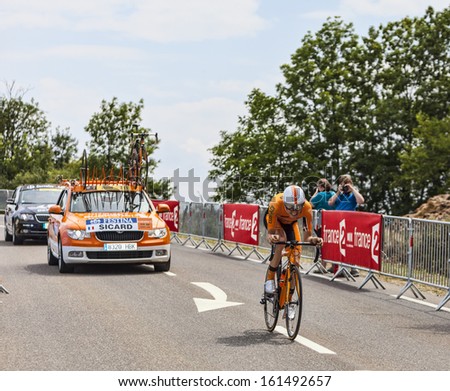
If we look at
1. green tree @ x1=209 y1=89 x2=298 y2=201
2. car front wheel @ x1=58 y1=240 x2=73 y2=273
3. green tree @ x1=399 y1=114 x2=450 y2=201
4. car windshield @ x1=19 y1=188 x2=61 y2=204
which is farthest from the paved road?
green tree @ x1=209 y1=89 x2=298 y2=201

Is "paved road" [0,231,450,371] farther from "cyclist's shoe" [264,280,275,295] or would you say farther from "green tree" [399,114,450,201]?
"green tree" [399,114,450,201]

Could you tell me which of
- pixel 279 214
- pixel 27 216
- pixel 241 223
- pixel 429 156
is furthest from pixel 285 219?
pixel 429 156

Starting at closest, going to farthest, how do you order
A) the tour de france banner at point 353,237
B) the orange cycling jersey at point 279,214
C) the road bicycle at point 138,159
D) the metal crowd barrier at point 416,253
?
the orange cycling jersey at point 279,214
the metal crowd barrier at point 416,253
the tour de france banner at point 353,237
the road bicycle at point 138,159

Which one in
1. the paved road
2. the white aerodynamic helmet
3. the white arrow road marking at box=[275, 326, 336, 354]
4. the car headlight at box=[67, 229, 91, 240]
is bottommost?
the paved road

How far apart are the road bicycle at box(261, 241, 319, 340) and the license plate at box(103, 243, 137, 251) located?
247 inches

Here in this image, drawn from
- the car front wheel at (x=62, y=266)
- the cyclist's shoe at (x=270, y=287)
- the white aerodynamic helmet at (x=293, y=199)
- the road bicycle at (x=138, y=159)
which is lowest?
the car front wheel at (x=62, y=266)

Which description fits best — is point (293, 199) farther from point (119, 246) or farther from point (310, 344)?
point (119, 246)

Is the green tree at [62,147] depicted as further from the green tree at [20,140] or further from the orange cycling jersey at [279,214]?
the orange cycling jersey at [279,214]

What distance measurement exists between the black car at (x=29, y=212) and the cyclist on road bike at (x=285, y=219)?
50.7 feet

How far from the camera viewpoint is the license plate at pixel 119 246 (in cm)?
1602

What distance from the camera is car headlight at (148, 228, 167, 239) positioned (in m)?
16.3

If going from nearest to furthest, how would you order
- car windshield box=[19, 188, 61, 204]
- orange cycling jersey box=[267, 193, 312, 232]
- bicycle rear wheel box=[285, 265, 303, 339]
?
1. bicycle rear wheel box=[285, 265, 303, 339]
2. orange cycling jersey box=[267, 193, 312, 232]
3. car windshield box=[19, 188, 61, 204]

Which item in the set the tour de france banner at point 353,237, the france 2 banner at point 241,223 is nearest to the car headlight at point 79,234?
the tour de france banner at point 353,237

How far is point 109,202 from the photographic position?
1744 cm
